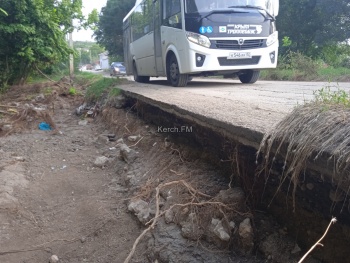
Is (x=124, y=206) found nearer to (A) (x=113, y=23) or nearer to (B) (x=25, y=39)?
(B) (x=25, y=39)

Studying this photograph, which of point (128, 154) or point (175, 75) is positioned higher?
point (175, 75)

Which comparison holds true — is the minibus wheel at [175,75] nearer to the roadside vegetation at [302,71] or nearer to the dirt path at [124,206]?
the dirt path at [124,206]

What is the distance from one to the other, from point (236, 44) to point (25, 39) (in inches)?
254

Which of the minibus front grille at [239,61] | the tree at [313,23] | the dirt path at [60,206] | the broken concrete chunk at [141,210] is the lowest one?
the dirt path at [60,206]

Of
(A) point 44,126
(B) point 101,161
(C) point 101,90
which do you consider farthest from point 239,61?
(A) point 44,126

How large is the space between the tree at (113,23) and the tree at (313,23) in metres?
16.6

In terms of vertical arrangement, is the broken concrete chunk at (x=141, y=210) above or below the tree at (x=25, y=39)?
below

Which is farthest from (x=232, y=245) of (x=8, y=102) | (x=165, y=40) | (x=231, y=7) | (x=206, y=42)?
(x=8, y=102)

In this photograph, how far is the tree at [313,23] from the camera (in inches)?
665

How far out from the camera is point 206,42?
689cm

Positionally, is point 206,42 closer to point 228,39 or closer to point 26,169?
point 228,39

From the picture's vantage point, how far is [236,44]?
23.2 feet

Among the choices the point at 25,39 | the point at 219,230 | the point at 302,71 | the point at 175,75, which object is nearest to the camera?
the point at 219,230

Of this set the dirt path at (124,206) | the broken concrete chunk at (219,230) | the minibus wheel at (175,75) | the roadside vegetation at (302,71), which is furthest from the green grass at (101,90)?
the broken concrete chunk at (219,230)
